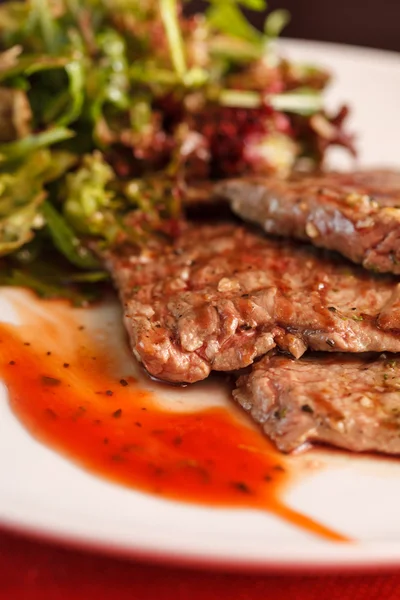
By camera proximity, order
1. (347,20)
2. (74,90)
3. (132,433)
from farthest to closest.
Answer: (347,20)
(74,90)
(132,433)

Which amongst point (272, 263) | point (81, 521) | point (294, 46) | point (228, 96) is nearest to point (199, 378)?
point (272, 263)

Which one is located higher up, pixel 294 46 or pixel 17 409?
pixel 17 409

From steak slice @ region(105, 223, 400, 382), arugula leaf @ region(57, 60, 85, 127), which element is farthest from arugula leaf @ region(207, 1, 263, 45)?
steak slice @ region(105, 223, 400, 382)

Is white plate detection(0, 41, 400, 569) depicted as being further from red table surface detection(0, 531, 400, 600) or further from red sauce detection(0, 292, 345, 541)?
red table surface detection(0, 531, 400, 600)

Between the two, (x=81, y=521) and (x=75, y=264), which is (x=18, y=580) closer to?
(x=81, y=521)

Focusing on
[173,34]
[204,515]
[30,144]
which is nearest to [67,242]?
[30,144]

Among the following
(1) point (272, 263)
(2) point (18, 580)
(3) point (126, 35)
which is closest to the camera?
(2) point (18, 580)

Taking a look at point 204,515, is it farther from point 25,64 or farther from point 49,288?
point 25,64
